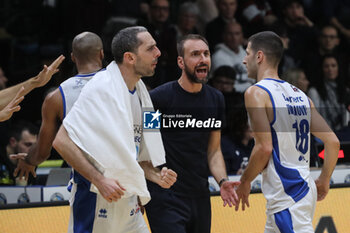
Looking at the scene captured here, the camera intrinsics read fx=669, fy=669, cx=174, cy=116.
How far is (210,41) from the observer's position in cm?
1033

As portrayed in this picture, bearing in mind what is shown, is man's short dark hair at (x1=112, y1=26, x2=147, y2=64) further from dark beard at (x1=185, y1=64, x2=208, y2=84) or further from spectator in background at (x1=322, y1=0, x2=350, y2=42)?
spectator in background at (x1=322, y1=0, x2=350, y2=42)

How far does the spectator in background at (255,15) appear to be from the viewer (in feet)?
35.3

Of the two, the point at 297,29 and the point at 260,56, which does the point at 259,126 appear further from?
the point at 297,29

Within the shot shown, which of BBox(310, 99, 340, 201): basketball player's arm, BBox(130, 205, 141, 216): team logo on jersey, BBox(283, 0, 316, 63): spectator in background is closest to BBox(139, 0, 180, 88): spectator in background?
BBox(283, 0, 316, 63): spectator in background

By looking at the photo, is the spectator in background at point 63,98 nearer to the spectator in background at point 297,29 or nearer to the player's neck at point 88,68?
the player's neck at point 88,68

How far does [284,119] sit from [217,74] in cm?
391

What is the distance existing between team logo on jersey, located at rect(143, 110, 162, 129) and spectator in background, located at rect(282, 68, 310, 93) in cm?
446

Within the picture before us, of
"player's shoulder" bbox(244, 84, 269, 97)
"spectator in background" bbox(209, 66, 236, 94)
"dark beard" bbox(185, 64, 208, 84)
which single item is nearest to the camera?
"player's shoulder" bbox(244, 84, 269, 97)

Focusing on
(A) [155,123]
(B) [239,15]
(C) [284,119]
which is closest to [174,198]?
(A) [155,123]

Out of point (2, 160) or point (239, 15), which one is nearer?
point (2, 160)

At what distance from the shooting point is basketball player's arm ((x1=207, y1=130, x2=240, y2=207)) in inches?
226

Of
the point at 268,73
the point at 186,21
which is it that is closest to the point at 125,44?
the point at 268,73

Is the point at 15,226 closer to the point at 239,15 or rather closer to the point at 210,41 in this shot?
the point at 210,41

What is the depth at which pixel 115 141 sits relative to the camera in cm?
461
